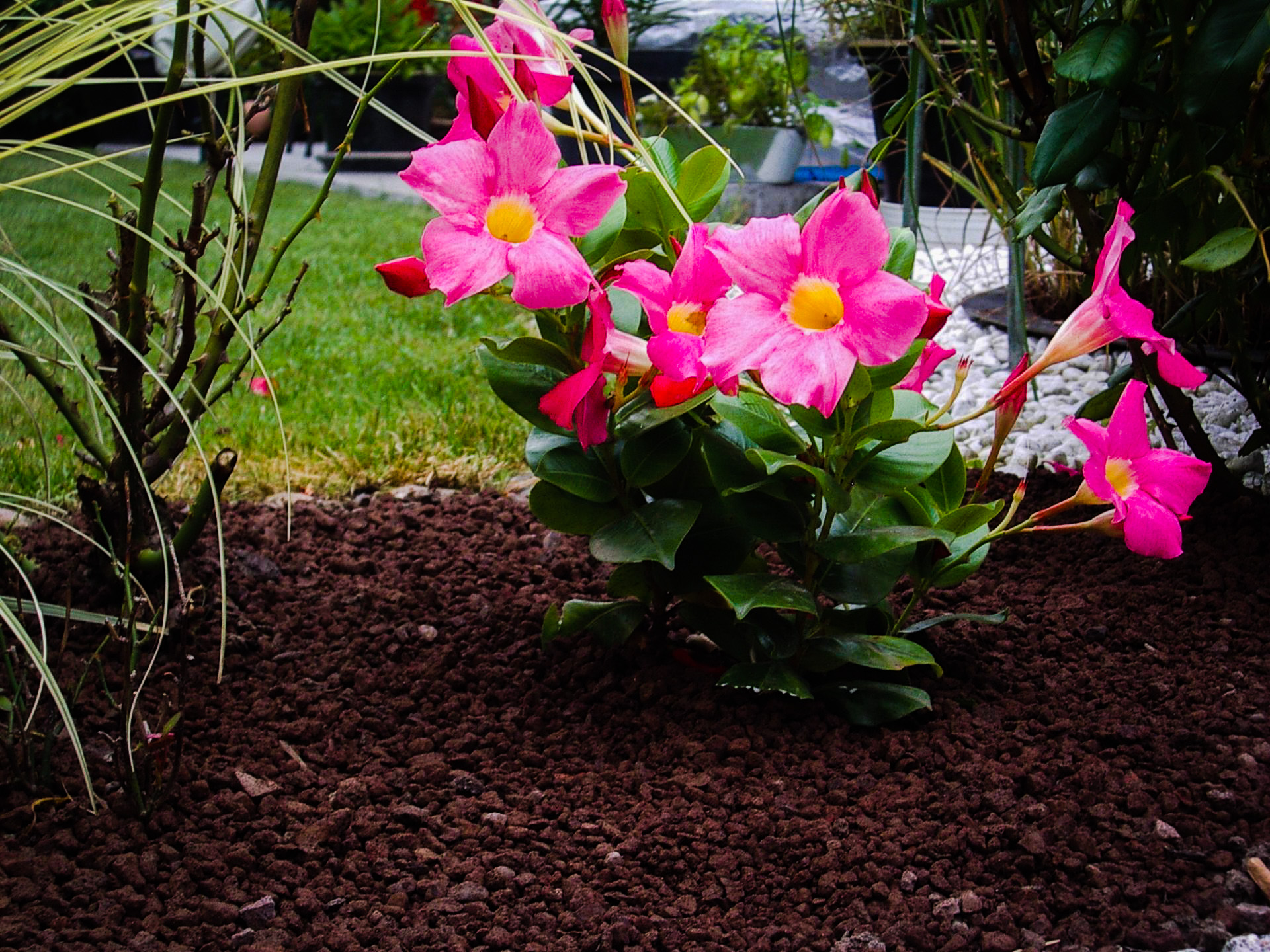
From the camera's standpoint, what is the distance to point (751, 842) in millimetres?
927

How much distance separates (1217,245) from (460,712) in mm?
851

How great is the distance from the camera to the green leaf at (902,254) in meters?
0.99

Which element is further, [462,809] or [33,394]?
[33,394]

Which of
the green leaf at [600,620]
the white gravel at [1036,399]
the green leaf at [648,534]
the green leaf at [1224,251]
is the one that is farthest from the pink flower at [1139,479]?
the white gravel at [1036,399]

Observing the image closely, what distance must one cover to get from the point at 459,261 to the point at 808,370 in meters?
0.24

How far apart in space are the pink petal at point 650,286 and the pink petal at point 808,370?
10 centimetres

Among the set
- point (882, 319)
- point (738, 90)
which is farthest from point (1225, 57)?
point (738, 90)

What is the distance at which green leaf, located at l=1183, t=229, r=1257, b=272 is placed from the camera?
1091 millimetres

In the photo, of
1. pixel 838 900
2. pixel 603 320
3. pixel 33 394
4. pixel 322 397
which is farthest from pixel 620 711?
pixel 33 394

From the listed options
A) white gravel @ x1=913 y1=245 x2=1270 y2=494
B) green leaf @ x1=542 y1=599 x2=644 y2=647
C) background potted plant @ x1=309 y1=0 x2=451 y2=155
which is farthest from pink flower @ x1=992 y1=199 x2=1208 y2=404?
background potted plant @ x1=309 y1=0 x2=451 y2=155

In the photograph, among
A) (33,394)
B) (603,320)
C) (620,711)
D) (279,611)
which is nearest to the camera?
(603,320)

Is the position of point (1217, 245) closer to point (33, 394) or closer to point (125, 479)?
point (125, 479)

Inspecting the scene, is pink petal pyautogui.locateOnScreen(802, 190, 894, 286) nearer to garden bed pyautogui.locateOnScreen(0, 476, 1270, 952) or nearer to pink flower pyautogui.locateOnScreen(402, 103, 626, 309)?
pink flower pyautogui.locateOnScreen(402, 103, 626, 309)

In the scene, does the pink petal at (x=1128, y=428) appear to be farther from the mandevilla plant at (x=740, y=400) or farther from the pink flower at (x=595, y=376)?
the pink flower at (x=595, y=376)
